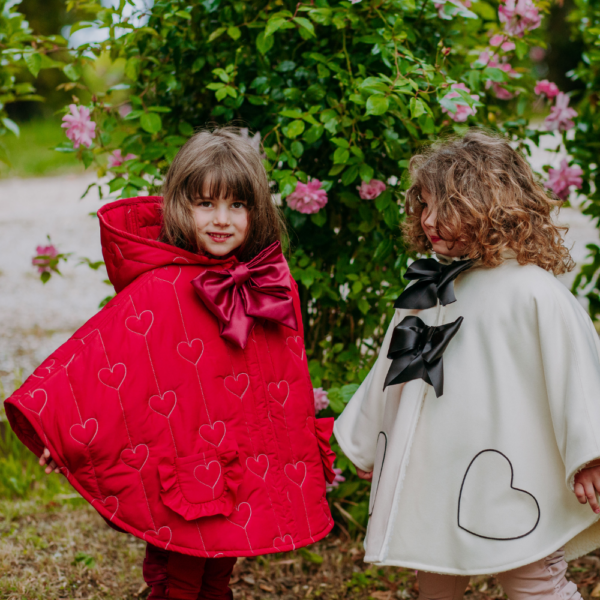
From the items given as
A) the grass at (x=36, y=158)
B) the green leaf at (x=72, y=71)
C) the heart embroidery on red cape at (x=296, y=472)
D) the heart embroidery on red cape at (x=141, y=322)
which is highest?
the green leaf at (x=72, y=71)

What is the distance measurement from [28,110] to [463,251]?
18.4 m

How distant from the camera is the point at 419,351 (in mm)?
1658

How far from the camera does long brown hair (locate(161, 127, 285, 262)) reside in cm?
166

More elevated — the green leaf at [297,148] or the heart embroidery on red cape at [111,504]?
the green leaf at [297,148]

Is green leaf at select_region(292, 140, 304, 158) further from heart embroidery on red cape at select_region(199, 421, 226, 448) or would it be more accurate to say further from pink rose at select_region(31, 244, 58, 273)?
pink rose at select_region(31, 244, 58, 273)

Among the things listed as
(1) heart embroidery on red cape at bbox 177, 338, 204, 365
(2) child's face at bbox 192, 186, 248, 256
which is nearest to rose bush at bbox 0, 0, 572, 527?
(2) child's face at bbox 192, 186, 248, 256

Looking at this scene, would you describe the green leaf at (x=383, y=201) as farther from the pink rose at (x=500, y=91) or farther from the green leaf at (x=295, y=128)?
the pink rose at (x=500, y=91)

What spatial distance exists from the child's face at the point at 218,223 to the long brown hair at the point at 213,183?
0.02 m

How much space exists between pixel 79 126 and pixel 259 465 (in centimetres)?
119

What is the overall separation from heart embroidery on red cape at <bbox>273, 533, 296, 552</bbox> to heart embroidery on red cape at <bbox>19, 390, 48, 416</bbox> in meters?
0.65

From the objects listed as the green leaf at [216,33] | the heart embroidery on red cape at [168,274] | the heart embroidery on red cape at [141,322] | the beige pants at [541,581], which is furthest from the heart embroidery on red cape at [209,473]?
the green leaf at [216,33]

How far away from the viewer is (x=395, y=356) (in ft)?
5.54

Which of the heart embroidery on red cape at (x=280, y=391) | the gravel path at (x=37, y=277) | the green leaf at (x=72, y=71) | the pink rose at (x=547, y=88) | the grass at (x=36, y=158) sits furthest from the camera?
the grass at (x=36, y=158)

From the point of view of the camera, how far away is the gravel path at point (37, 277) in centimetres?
507
